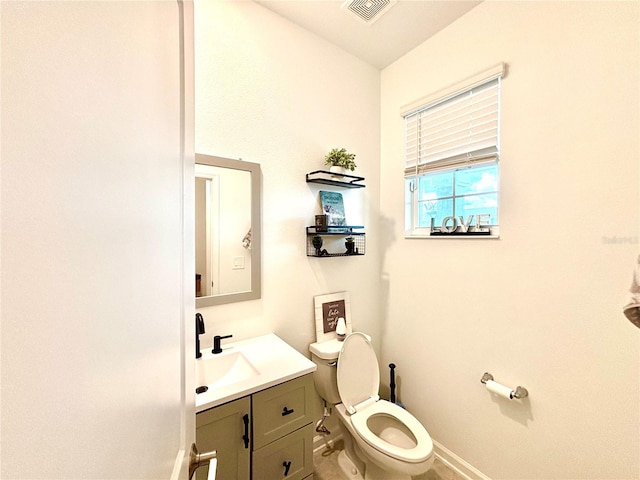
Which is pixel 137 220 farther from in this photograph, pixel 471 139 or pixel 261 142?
A: pixel 471 139

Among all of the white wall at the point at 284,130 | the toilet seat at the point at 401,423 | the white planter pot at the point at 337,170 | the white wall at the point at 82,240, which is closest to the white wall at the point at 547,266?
the toilet seat at the point at 401,423

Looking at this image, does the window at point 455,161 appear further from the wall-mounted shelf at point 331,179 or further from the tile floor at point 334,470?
the tile floor at point 334,470

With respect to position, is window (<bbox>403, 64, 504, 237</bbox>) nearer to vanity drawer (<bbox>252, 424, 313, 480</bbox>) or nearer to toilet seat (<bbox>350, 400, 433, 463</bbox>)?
toilet seat (<bbox>350, 400, 433, 463</bbox>)

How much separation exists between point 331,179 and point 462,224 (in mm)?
880

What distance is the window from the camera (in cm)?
149

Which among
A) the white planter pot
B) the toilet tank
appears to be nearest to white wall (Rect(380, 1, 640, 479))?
the toilet tank

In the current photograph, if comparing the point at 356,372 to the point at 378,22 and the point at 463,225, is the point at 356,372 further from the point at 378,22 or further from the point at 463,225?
the point at 378,22

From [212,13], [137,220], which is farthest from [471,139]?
[137,220]

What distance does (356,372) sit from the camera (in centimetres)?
162

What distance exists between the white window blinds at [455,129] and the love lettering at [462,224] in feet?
1.10

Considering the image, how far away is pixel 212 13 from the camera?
1343 millimetres

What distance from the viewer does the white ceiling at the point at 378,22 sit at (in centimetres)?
150

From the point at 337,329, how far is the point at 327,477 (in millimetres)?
855

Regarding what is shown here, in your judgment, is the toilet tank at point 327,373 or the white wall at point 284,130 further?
the toilet tank at point 327,373
